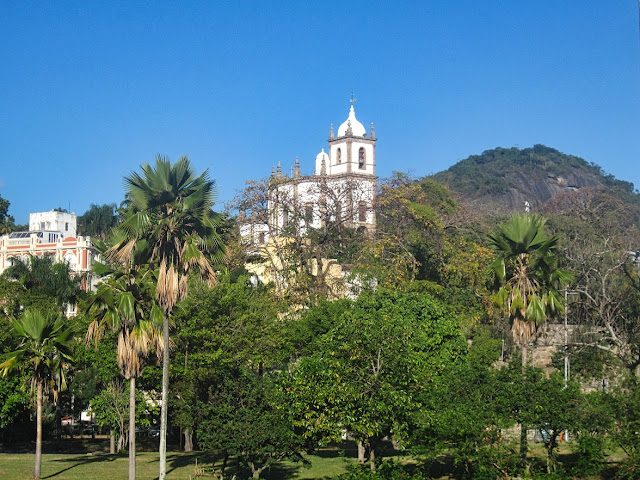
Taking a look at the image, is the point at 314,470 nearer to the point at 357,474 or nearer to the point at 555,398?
the point at 357,474

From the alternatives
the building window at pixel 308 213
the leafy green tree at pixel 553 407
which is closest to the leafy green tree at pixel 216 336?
the leafy green tree at pixel 553 407

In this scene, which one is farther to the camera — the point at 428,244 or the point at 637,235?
the point at 637,235

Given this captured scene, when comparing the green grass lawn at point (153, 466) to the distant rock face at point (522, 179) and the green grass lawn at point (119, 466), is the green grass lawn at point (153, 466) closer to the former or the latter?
the green grass lawn at point (119, 466)

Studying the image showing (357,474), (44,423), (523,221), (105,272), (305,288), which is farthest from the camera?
(305,288)

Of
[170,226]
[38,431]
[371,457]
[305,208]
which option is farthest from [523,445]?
[305,208]

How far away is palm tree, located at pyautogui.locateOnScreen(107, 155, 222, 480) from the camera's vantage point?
2167 cm

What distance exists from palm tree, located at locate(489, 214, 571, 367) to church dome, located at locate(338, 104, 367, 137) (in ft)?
211

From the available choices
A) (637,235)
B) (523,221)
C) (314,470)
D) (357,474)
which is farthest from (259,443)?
(637,235)

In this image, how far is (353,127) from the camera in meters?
90.4

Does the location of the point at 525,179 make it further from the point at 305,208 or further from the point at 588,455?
the point at 588,455

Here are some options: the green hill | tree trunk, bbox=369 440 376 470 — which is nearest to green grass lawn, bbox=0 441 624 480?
tree trunk, bbox=369 440 376 470

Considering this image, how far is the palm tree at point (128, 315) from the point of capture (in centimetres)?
2330

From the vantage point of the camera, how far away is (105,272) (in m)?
23.8

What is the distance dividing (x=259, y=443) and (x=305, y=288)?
2581cm
